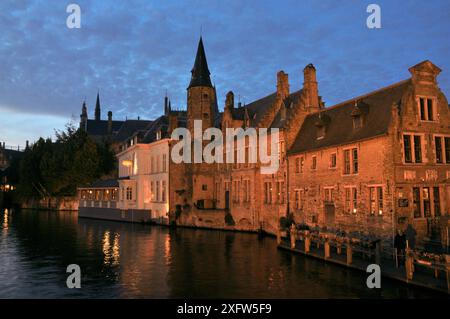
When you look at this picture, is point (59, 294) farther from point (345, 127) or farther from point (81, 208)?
point (81, 208)

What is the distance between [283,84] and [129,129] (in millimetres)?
62913

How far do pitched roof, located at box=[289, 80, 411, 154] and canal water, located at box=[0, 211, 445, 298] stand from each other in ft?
30.3

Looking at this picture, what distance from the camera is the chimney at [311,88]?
1535 inches

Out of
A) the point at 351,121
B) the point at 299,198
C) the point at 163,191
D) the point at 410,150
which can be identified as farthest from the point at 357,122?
the point at 163,191

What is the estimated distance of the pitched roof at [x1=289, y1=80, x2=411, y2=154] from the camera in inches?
1070

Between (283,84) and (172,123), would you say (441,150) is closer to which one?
(283,84)

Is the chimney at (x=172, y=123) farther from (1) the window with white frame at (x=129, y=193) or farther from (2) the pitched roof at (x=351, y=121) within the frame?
(2) the pitched roof at (x=351, y=121)

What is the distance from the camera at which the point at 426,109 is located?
26938 mm

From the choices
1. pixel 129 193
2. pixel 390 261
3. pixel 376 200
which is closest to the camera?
pixel 390 261

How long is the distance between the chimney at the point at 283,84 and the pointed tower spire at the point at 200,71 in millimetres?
10902

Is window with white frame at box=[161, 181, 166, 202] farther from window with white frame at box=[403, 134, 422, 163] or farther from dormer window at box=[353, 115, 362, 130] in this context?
window with white frame at box=[403, 134, 422, 163]

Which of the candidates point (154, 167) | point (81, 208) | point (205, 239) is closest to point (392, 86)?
point (205, 239)
